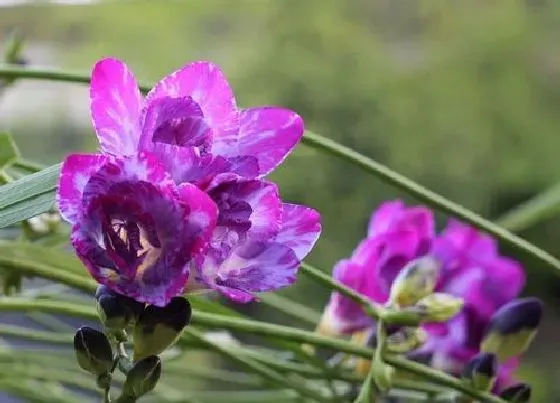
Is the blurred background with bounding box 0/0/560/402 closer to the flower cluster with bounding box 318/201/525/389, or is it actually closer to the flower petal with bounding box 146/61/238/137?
the flower cluster with bounding box 318/201/525/389

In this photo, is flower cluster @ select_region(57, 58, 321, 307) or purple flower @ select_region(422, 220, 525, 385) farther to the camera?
purple flower @ select_region(422, 220, 525, 385)

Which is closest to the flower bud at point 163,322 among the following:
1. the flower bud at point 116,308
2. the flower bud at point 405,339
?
the flower bud at point 116,308

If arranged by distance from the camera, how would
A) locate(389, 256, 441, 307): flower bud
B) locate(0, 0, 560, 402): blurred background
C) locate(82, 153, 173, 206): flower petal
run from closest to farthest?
1. locate(82, 153, 173, 206): flower petal
2. locate(389, 256, 441, 307): flower bud
3. locate(0, 0, 560, 402): blurred background

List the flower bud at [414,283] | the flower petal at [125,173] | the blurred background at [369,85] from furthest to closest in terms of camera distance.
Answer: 1. the blurred background at [369,85]
2. the flower bud at [414,283]
3. the flower petal at [125,173]

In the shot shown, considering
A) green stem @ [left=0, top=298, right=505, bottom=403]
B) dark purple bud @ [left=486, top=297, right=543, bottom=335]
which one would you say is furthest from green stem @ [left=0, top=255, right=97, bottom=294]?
dark purple bud @ [left=486, top=297, right=543, bottom=335]

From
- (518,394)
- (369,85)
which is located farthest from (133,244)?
(369,85)

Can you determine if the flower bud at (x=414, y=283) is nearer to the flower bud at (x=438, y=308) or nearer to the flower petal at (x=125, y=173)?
the flower bud at (x=438, y=308)

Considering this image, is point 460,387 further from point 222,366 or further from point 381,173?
point 222,366

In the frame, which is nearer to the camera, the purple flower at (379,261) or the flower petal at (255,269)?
the flower petal at (255,269)
